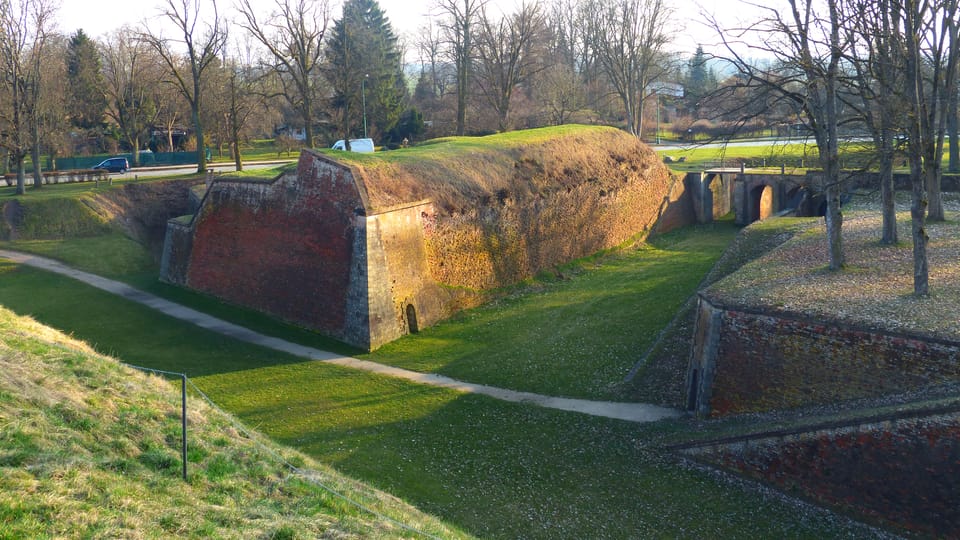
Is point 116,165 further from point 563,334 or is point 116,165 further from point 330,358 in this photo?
point 563,334

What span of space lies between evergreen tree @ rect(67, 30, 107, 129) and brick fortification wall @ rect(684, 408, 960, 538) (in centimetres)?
4990

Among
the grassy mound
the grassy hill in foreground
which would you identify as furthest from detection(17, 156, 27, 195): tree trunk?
the grassy hill in foreground

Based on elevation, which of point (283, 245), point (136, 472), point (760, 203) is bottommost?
point (136, 472)

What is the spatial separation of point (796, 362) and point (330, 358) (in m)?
11.7

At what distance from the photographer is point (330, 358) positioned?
20109mm

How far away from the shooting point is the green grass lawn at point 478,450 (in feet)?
38.6

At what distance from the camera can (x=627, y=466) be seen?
531 inches

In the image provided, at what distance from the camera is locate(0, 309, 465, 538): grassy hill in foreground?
6832 millimetres

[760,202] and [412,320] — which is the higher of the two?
[760,202]

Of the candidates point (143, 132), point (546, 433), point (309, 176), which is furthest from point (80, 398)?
point (143, 132)

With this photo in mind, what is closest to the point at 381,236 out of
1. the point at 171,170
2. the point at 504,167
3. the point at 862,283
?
the point at 504,167

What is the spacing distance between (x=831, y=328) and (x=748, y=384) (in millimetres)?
1870

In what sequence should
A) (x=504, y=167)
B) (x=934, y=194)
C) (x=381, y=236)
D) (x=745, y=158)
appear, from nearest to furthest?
(x=381, y=236), (x=934, y=194), (x=504, y=167), (x=745, y=158)

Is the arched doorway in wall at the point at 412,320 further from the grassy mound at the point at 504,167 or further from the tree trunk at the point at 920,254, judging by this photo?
the tree trunk at the point at 920,254
